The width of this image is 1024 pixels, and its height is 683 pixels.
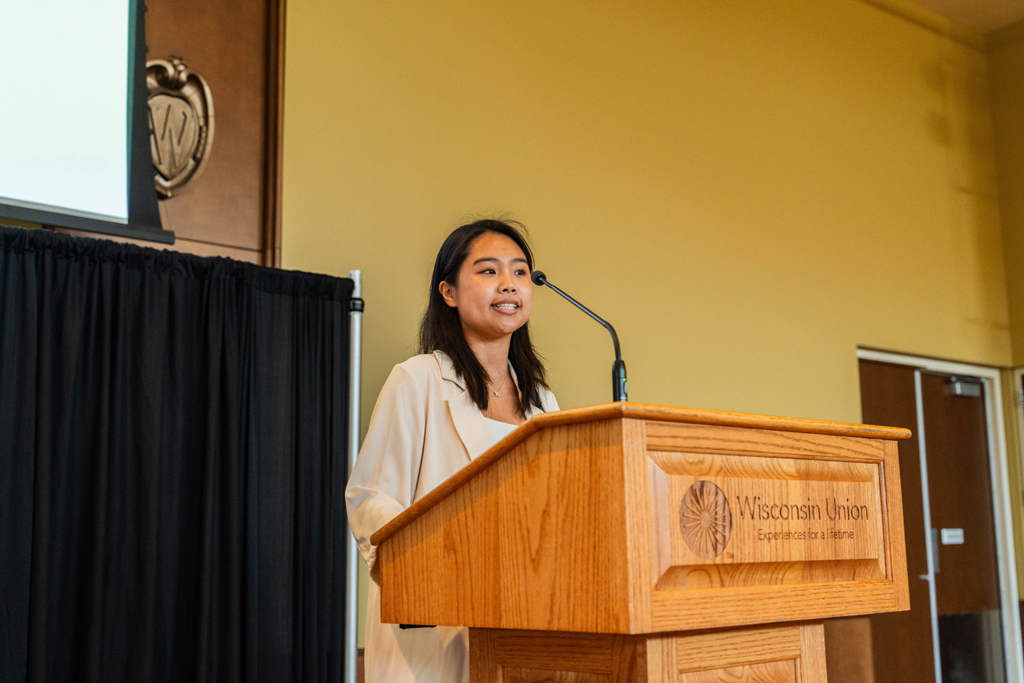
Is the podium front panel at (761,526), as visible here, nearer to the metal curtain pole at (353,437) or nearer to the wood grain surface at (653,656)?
the wood grain surface at (653,656)

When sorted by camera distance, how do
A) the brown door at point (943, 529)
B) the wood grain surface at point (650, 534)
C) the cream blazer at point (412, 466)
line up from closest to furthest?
the wood grain surface at point (650, 534)
the cream blazer at point (412, 466)
the brown door at point (943, 529)

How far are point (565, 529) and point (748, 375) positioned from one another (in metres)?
3.62

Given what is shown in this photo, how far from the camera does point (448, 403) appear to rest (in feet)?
5.65

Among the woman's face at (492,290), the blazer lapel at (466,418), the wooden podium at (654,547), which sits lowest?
the wooden podium at (654,547)

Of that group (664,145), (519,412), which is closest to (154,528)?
(519,412)

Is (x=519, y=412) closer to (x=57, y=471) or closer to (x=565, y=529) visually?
(x=565, y=529)

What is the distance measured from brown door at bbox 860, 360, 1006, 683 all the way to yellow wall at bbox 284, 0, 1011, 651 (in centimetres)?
24

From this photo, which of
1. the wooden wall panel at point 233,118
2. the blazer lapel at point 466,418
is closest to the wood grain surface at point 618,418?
the blazer lapel at point 466,418

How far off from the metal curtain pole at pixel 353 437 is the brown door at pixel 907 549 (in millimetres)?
3014

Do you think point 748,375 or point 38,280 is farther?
point 748,375

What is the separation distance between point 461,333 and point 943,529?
14.4ft

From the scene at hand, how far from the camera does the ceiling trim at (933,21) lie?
18.5 feet

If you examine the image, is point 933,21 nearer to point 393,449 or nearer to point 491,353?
point 491,353

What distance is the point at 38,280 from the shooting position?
252 cm
